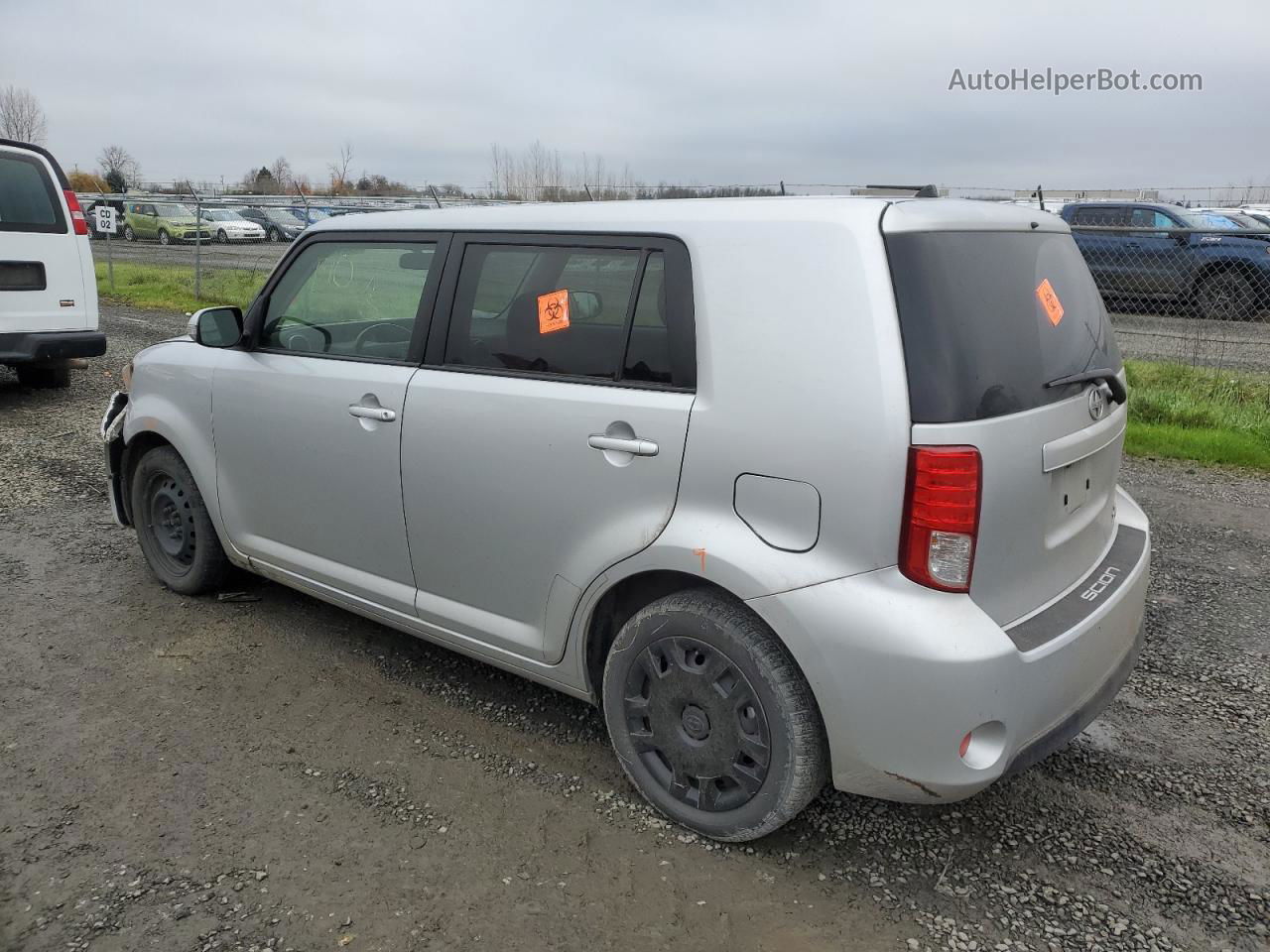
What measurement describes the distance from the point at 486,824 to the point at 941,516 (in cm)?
160

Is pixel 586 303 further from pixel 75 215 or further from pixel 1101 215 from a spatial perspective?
pixel 1101 215

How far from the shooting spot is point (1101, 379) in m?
2.92

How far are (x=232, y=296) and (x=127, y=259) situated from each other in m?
11.2

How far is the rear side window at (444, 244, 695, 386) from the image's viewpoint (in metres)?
2.85

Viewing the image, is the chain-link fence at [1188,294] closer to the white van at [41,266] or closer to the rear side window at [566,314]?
the rear side window at [566,314]

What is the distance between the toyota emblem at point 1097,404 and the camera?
2.83 m

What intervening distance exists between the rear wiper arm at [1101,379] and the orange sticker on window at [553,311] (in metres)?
1.40

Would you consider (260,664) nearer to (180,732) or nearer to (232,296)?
(180,732)

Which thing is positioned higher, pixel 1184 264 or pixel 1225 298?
pixel 1184 264

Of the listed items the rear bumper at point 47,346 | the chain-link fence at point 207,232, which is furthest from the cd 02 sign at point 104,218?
the rear bumper at point 47,346

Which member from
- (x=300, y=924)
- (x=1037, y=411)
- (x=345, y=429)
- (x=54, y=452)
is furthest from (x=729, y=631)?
(x=54, y=452)

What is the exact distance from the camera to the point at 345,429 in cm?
357

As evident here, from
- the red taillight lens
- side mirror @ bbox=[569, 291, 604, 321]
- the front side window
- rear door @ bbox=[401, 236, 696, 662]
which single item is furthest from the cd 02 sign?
side mirror @ bbox=[569, 291, 604, 321]

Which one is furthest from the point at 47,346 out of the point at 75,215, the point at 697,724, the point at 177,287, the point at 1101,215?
the point at 1101,215
